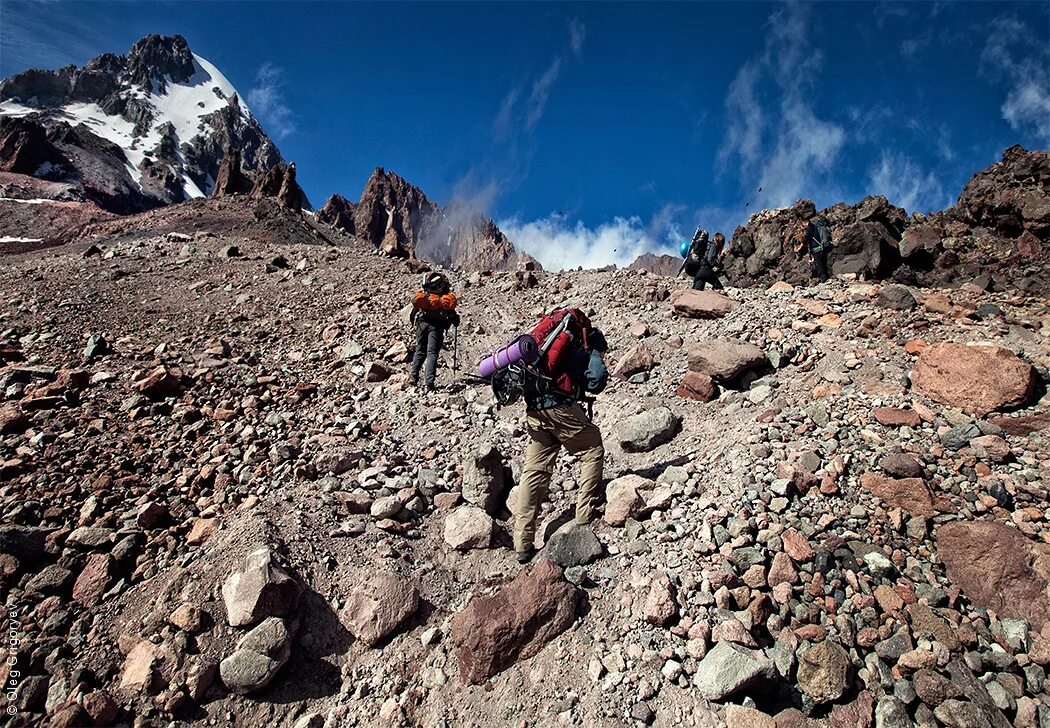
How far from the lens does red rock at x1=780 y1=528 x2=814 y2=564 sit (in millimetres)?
4707

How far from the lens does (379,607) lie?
4.85 m

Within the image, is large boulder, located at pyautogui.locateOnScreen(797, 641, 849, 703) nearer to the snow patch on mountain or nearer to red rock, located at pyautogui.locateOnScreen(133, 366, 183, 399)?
red rock, located at pyautogui.locateOnScreen(133, 366, 183, 399)

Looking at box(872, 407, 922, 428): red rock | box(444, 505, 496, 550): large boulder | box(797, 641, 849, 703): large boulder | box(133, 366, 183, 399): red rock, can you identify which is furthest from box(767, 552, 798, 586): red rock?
box(133, 366, 183, 399): red rock

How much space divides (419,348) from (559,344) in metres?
4.16

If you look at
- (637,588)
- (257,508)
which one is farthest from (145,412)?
(637,588)

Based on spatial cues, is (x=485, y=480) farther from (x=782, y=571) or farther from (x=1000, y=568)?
(x=1000, y=568)

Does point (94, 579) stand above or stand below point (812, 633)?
above

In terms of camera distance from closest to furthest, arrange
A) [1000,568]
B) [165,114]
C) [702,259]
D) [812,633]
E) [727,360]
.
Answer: [812,633] → [1000,568] → [727,360] → [702,259] → [165,114]

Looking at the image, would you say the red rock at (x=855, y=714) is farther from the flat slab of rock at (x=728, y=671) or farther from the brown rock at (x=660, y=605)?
the brown rock at (x=660, y=605)

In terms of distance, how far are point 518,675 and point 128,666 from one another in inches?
126

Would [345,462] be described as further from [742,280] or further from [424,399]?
[742,280]

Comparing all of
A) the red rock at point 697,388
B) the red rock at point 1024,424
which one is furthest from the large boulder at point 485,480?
the red rock at point 1024,424

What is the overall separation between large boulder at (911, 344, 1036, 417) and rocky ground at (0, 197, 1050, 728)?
1.3 inches

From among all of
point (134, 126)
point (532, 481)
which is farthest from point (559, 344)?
point (134, 126)
